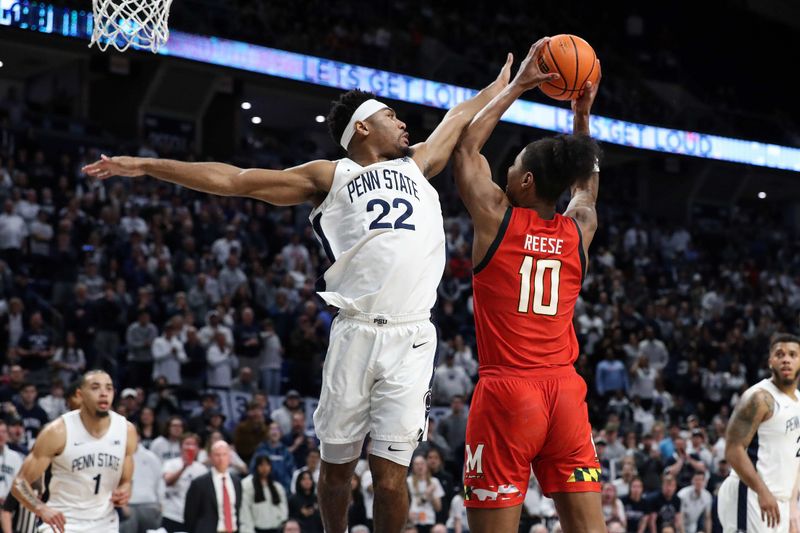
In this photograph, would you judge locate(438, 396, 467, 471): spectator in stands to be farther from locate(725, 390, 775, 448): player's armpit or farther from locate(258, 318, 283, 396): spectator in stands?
locate(725, 390, 775, 448): player's armpit

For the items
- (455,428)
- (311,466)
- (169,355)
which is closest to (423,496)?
(311,466)

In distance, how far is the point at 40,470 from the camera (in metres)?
8.06

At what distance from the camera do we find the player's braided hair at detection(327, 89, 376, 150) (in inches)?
222

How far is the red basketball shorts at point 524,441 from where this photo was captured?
5203mm

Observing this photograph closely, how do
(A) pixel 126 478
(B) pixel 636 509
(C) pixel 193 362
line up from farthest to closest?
(C) pixel 193 362
(B) pixel 636 509
(A) pixel 126 478

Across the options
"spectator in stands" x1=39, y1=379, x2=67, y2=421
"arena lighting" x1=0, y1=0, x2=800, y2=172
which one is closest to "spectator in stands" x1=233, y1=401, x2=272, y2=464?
"spectator in stands" x1=39, y1=379, x2=67, y2=421

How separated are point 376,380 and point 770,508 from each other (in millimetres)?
3661

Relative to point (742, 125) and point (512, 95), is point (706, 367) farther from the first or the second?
point (512, 95)

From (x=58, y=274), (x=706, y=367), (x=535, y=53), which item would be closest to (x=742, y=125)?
(x=706, y=367)

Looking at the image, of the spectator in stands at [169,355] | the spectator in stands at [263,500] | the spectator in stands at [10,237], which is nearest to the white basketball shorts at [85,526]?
the spectator in stands at [263,500]

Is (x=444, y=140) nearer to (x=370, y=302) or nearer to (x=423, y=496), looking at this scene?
(x=370, y=302)

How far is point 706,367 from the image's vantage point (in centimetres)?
2070

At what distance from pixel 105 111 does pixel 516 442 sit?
66.9 feet

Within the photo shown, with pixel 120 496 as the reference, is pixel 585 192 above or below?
above
